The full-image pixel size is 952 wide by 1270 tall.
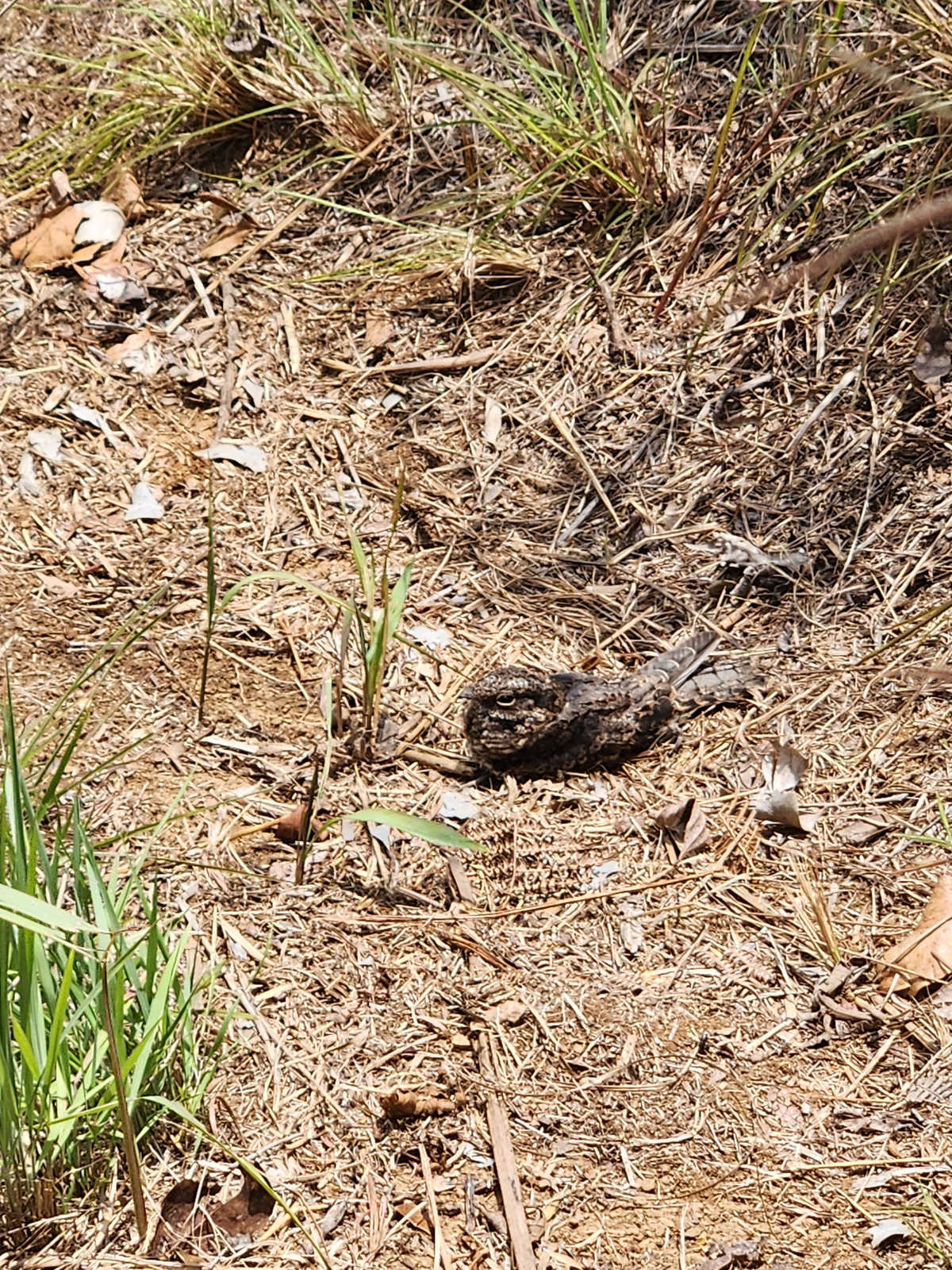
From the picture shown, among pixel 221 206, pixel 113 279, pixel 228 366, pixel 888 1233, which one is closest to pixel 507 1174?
pixel 888 1233

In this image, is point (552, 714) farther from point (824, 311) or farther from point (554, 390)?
point (824, 311)

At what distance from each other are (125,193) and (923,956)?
318 centimetres

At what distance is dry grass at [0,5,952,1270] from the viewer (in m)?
1.94

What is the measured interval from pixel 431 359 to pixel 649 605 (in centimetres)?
102

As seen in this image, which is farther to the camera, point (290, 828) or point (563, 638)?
point (563, 638)

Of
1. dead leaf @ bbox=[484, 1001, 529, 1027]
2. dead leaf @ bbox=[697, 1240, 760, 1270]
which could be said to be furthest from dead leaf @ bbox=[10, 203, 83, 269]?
dead leaf @ bbox=[697, 1240, 760, 1270]

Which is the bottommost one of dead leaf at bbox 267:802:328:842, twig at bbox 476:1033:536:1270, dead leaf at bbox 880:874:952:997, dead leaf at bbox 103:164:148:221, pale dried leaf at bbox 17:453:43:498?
dead leaf at bbox 880:874:952:997

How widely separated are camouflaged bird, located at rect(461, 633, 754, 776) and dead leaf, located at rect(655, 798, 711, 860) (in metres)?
0.20

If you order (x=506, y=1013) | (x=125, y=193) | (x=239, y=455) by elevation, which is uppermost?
(x=125, y=193)

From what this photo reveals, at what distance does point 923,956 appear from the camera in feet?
7.04

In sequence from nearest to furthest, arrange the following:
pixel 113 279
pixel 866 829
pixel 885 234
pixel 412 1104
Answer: pixel 885 234 < pixel 412 1104 < pixel 866 829 < pixel 113 279

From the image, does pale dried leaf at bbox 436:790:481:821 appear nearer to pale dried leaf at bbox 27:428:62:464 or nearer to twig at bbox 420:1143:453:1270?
twig at bbox 420:1143:453:1270

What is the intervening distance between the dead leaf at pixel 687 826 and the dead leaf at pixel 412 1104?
2.29ft

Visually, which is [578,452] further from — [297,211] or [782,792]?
[297,211]
